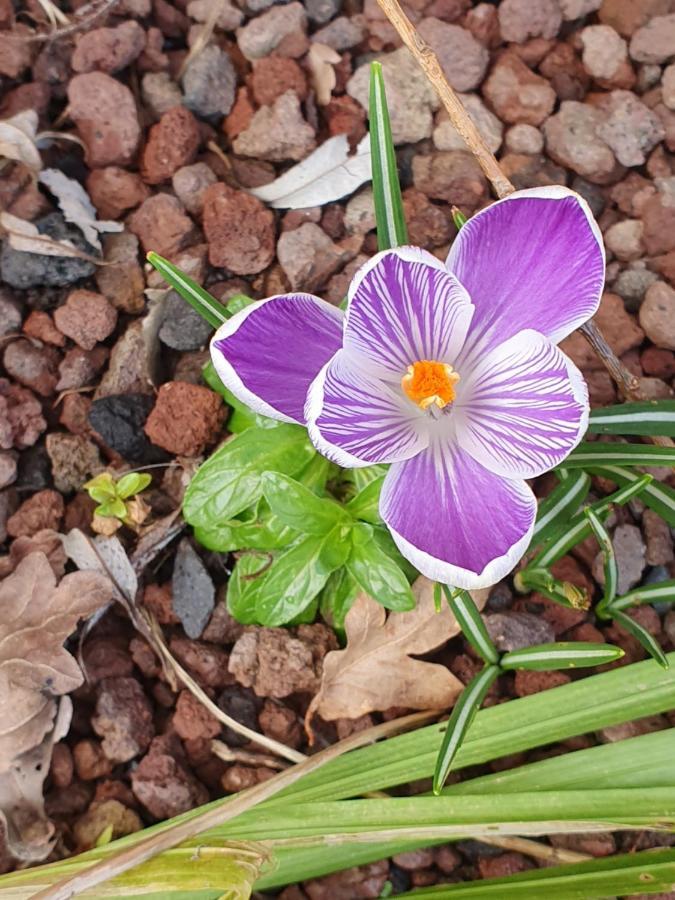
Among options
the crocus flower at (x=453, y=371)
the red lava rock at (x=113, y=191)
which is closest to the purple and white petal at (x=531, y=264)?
the crocus flower at (x=453, y=371)

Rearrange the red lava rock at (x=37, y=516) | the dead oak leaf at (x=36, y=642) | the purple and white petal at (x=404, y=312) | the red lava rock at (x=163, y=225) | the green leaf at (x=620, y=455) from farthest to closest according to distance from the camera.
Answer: the red lava rock at (x=163, y=225), the red lava rock at (x=37, y=516), the dead oak leaf at (x=36, y=642), the green leaf at (x=620, y=455), the purple and white petal at (x=404, y=312)

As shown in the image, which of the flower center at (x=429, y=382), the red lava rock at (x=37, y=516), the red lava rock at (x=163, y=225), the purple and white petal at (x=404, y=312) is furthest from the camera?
the red lava rock at (x=163, y=225)

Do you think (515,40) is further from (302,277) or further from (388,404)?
(388,404)

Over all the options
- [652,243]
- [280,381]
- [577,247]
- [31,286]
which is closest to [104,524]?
[31,286]

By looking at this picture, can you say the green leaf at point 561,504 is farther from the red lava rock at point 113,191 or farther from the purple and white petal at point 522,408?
the red lava rock at point 113,191

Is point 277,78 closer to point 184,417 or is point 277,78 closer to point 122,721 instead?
point 184,417

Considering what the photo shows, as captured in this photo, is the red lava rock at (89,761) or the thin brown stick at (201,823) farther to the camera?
the red lava rock at (89,761)
